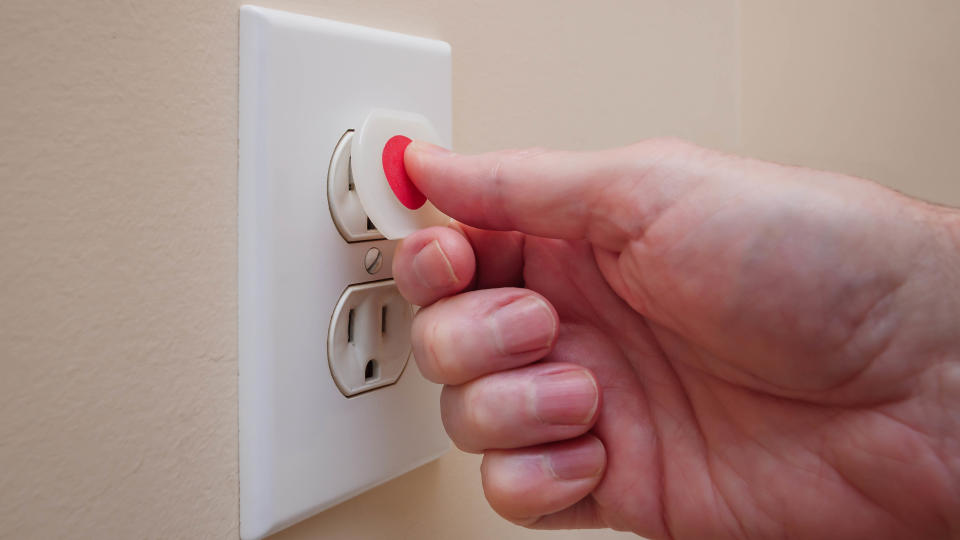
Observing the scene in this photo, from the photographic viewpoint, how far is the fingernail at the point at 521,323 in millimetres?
346

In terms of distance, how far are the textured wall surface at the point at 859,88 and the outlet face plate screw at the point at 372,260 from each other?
51 cm

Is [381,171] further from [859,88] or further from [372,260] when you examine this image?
[859,88]

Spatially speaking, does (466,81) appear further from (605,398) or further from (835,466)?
(835,466)

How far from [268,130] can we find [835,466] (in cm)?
39

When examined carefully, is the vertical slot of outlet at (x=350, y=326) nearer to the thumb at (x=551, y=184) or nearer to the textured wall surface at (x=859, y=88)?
the thumb at (x=551, y=184)

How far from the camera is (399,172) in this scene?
13.4 inches

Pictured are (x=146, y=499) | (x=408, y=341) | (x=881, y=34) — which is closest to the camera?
(x=146, y=499)

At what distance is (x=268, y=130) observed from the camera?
0.96 feet

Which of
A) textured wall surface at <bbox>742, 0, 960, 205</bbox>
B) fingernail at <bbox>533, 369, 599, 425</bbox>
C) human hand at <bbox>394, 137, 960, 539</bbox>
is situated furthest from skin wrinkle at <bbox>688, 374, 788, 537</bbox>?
textured wall surface at <bbox>742, 0, 960, 205</bbox>

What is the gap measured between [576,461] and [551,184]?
0.17 m

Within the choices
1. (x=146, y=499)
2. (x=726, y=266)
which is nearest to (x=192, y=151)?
(x=146, y=499)

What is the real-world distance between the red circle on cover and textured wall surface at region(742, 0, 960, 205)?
496 mm

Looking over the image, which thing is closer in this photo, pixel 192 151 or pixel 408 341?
pixel 192 151

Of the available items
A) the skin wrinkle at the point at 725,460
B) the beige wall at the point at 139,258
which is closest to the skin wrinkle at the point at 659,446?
the skin wrinkle at the point at 725,460
